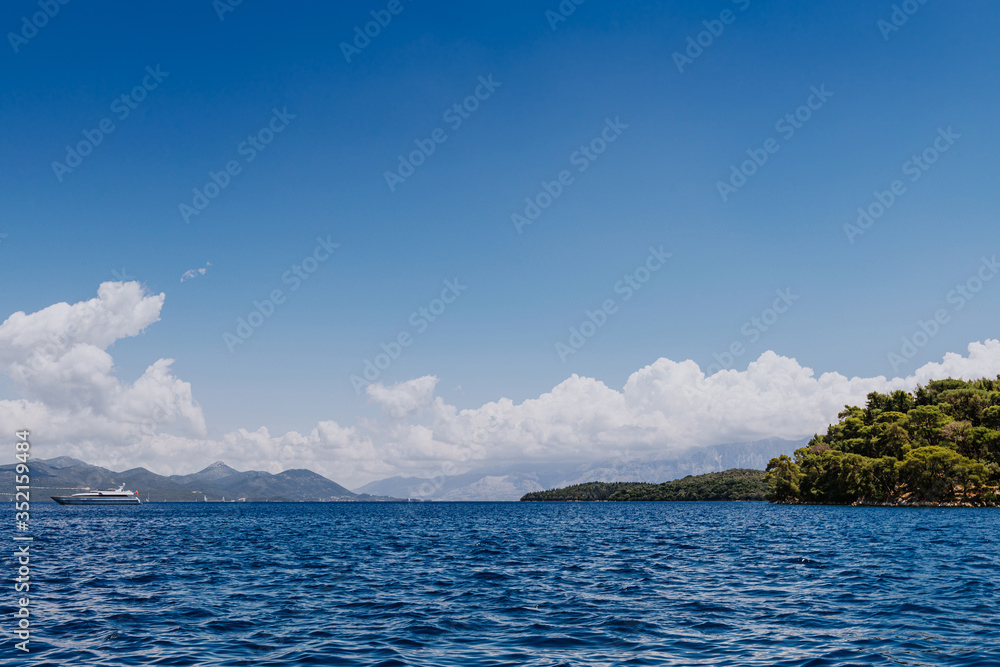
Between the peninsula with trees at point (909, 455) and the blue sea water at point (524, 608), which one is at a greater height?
the peninsula with trees at point (909, 455)

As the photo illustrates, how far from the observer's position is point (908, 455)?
145 m

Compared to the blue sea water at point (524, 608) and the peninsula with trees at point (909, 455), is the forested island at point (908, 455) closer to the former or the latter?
the peninsula with trees at point (909, 455)

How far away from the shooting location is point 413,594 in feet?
101

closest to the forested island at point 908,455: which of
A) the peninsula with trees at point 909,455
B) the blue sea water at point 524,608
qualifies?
the peninsula with trees at point 909,455

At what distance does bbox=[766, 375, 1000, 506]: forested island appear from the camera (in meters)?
140

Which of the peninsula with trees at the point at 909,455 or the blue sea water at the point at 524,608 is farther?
the peninsula with trees at the point at 909,455

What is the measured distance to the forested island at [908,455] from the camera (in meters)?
140

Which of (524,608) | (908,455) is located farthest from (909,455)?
(524,608)

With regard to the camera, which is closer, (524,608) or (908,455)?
(524,608)

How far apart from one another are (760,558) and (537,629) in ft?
90.1

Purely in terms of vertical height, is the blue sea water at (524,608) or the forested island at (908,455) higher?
the forested island at (908,455)

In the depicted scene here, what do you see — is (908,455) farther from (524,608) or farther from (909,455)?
(524,608)

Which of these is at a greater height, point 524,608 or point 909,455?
point 909,455

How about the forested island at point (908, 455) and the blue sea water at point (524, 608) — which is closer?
the blue sea water at point (524, 608)
